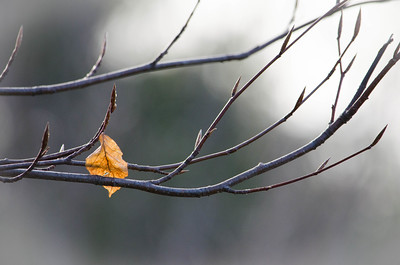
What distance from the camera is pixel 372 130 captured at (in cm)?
1524

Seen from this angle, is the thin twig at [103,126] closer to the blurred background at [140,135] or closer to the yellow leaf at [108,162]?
the yellow leaf at [108,162]

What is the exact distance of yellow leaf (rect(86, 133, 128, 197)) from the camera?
1295 mm

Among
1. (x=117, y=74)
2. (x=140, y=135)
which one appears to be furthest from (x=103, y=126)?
(x=140, y=135)

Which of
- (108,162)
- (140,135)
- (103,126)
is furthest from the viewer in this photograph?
(140,135)

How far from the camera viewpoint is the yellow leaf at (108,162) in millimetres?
1295

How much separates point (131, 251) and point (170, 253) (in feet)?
3.23

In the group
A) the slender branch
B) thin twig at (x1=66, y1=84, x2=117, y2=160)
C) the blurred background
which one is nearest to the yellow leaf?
thin twig at (x1=66, y1=84, x2=117, y2=160)

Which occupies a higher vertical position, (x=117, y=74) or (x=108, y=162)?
(x=117, y=74)

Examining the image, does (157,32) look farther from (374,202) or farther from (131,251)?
(374,202)

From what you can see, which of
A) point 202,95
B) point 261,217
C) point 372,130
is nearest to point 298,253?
point 261,217

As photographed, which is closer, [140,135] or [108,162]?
[108,162]

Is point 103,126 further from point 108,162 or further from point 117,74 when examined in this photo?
point 117,74

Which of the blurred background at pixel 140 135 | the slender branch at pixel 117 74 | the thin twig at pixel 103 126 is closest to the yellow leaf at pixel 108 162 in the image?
the thin twig at pixel 103 126

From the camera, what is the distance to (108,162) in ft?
4.29
